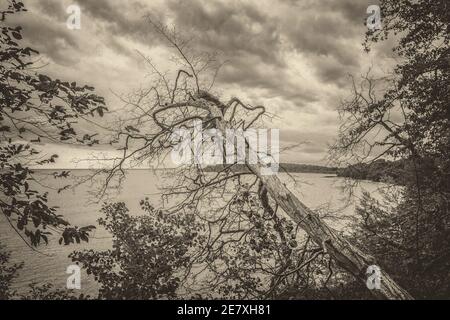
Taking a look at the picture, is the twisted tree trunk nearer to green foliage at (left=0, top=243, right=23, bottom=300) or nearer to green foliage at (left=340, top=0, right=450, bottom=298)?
green foliage at (left=340, top=0, right=450, bottom=298)

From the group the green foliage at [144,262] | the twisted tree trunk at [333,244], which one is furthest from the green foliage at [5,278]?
the twisted tree trunk at [333,244]

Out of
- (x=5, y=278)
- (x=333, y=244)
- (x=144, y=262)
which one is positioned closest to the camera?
(x=333, y=244)

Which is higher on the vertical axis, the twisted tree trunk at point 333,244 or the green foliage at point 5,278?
the twisted tree trunk at point 333,244

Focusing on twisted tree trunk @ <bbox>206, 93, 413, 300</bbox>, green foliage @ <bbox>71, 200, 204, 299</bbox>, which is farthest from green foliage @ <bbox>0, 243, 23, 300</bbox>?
twisted tree trunk @ <bbox>206, 93, 413, 300</bbox>

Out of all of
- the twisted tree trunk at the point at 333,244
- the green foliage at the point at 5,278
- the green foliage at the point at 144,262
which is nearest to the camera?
the twisted tree trunk at the point at 333,244

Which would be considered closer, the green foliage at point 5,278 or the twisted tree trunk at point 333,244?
the twisted tree trunk at point 333,244

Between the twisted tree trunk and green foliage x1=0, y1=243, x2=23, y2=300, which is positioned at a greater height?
the twisted tree trunk

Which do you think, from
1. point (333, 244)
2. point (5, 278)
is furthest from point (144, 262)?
point (333, 244)

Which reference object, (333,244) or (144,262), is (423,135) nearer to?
(333,244)

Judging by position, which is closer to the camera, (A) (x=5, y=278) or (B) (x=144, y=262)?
(B) (x=144, y=262)

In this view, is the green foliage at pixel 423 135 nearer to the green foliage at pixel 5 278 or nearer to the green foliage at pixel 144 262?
the green foliage at pixel 144 262

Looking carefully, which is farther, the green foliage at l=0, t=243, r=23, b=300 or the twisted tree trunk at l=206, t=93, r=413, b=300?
the green foliage at l=0, t=243, r=23, b=300

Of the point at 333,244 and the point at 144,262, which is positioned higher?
the point at 333,244
